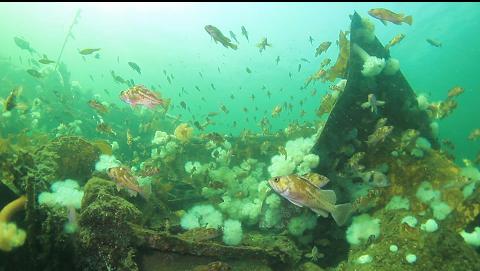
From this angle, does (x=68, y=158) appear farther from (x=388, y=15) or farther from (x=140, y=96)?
(x=388, y=15)

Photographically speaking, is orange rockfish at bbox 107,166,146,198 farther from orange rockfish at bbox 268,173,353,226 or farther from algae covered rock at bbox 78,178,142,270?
orange rockfish at bbox 268,173,353,226

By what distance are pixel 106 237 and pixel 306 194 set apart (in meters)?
2.31

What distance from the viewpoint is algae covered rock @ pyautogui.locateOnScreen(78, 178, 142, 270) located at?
3.70 metres

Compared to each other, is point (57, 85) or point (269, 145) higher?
point (269, 145)

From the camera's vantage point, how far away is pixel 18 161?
3.64 meters

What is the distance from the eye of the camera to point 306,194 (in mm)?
3900

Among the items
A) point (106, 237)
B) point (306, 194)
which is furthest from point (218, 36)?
point (106, 237)

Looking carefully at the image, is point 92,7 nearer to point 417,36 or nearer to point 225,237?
point 417,36

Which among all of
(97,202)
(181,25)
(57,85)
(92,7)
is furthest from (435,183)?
(92,7)

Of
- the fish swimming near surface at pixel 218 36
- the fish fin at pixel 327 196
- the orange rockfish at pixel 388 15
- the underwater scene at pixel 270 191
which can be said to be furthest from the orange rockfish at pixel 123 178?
the orange rockfish at pixel 388 15

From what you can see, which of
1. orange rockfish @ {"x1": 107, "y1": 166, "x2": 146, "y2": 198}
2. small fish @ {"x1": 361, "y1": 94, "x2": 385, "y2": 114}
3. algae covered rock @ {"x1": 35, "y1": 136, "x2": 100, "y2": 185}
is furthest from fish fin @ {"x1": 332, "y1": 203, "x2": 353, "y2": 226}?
algae covered rock @ {"x1": 35, "y1": 136, "x2": 100, "y2": 185}

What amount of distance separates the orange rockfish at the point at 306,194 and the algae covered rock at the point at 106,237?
177 cm

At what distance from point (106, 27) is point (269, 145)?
8665 cm

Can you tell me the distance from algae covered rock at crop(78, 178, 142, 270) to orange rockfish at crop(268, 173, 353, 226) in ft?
5.82
